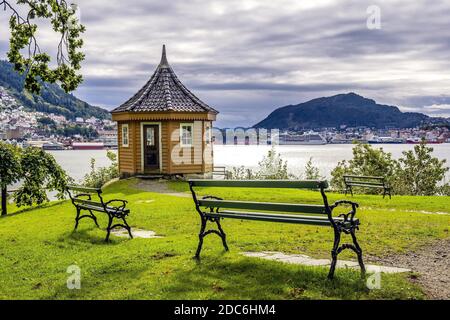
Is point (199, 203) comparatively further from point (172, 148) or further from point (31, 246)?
point (172, 148)

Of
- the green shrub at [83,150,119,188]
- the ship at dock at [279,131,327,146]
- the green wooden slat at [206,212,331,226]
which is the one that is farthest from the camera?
the ship at dock at [279,131,327,146]

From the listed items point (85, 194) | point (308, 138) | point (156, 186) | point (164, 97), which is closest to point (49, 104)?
point (308, 138)

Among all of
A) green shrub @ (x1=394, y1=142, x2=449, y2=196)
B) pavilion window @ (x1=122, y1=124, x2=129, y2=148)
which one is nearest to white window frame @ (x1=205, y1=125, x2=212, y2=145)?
pavilion window @ (x1=122, y1=124, x2=129, y2=148)

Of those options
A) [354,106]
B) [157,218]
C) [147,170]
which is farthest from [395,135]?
[157,218]

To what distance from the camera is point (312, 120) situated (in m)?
154

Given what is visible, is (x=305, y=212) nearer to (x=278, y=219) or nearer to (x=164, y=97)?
(x=278, y=219)

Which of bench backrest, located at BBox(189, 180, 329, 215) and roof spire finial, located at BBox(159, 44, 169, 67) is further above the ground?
roof spire finial, located at BBox(159, 44, 169, 67)

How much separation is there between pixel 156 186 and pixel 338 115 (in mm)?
135629

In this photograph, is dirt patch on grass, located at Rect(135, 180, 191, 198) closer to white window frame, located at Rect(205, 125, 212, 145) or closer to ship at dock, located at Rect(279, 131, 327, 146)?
white window frame, located at Rect(205, 125, 212, 145)

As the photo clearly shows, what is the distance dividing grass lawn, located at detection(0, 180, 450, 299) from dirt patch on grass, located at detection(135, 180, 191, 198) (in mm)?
6816

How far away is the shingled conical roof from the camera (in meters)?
24.9

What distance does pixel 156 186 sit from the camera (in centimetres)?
2302

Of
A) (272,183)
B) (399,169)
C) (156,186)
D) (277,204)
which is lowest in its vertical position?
(399,169)

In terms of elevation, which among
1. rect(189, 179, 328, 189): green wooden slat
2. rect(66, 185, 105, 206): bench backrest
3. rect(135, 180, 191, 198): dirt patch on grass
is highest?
rect(189, 179, 328, 189): green wooden slat
